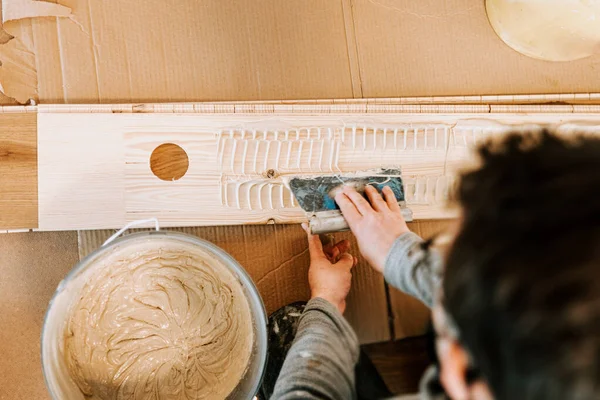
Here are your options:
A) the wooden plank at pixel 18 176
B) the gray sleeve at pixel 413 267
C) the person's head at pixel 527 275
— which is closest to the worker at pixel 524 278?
the person's head at pixel 527 275

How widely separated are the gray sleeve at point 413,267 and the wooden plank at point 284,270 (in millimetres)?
194

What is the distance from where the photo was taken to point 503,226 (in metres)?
0.40

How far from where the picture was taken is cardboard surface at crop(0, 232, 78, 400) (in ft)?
3.13

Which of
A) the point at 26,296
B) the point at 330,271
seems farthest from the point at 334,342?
the point at 26,296

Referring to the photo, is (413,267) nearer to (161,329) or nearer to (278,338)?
(278,338)

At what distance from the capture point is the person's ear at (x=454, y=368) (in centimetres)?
44

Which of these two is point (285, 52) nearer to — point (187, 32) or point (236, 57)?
point (236, 57)

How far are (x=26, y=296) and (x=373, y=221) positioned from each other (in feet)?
2.43

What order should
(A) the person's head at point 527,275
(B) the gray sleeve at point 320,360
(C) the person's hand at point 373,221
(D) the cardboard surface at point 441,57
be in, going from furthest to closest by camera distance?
(D) the cardboard surface at point 441,57 < (C) the person's hand at point 373,221 < (B) the gray sleeve at point 320,360 < (A) the person's head at point 527,275

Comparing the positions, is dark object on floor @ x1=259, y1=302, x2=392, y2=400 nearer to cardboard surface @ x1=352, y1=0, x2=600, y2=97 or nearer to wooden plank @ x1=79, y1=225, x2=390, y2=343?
wooden plank @ x1=79, y1=225, x2=390, y2=343

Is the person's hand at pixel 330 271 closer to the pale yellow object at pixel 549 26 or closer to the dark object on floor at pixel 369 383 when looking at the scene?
the dark object on floor at pixel 369 383

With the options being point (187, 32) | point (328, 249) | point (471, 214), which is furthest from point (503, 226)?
point (187, 32)

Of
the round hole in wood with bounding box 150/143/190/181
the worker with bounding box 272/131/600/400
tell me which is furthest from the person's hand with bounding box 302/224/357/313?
the worker with bounding box 272/131/600/400

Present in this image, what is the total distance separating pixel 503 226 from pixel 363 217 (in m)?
0.45
